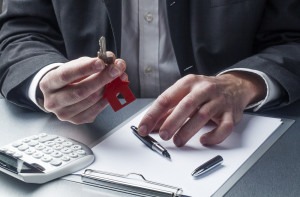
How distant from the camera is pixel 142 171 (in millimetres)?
634

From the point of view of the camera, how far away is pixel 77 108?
0.79 meters

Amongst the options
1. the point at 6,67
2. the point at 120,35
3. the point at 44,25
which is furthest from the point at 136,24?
the point at 6,67

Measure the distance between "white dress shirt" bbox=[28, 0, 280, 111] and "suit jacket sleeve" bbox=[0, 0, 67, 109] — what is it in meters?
0.19

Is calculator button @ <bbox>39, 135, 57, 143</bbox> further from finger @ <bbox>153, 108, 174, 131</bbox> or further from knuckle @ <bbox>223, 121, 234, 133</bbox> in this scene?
knuckle @ <bbox>223, 121, 234, 133</bbox>

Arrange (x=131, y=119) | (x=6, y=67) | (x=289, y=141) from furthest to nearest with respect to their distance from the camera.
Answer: (x=6, y=67) → (x=131, y=119) → (x=289, y=141)

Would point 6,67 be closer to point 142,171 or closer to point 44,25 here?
point 44,25

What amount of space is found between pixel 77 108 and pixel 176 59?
1.27 ft

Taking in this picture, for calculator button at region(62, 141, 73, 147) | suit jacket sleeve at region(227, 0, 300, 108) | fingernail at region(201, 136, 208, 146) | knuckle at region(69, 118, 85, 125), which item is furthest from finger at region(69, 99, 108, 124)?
suit jacket sleeve at region(227, 0, 300, 108)

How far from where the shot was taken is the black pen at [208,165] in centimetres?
62

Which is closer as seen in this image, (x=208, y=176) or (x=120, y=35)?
(x=208, y=176)

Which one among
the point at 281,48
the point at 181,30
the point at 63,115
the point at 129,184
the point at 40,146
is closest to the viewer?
the point at 129,184

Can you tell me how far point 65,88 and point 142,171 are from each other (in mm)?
234

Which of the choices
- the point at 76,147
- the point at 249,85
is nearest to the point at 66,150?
the point at 76,147

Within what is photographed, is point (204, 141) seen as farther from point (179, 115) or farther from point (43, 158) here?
point (43, 158)
